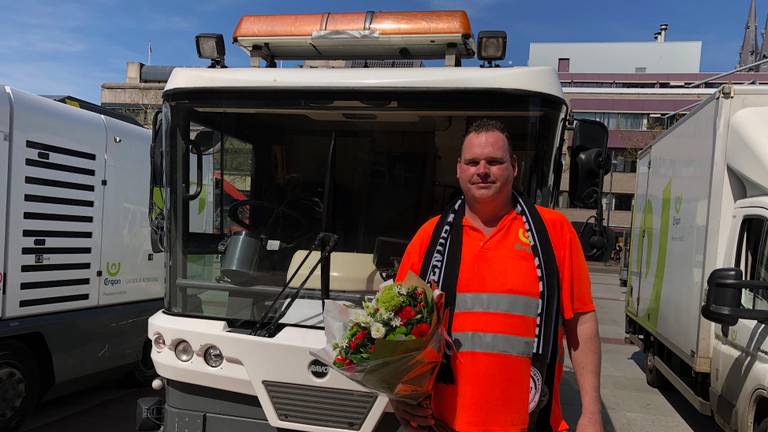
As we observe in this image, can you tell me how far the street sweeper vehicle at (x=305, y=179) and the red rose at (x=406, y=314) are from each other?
115cm

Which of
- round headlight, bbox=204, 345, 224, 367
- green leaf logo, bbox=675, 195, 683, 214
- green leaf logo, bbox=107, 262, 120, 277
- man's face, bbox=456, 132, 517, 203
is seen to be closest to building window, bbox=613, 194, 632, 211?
green leaf logo, bbox=675, 195, 683, 214

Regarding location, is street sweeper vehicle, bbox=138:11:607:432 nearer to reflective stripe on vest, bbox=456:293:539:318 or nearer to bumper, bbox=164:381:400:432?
bumper, bbox=164:381:400:432

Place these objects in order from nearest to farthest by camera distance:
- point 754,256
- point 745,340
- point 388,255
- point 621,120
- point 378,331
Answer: point 378,331 < point 388,255 < point 745,340 < point 754,256 < point 621,120

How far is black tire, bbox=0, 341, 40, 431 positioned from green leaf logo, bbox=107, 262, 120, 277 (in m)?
1.13

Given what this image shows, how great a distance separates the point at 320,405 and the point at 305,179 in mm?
1469

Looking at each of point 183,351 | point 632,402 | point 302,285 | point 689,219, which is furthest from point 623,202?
point 183,351

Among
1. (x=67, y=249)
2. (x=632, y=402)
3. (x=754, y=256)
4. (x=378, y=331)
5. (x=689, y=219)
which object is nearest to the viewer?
(x=378, y=331)

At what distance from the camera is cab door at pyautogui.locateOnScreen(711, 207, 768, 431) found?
4.18 m

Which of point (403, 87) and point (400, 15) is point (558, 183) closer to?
point (403, 87)

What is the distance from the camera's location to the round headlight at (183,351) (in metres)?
3.16

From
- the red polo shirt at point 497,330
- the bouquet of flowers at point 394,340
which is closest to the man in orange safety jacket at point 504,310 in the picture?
the red polo shirt at point 497,330

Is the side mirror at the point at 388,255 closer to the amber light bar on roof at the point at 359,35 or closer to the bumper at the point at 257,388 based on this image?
the bumper at the point at 257,388

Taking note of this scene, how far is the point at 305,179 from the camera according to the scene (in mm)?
3684

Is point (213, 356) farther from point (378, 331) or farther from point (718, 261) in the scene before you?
point (718, 261)
